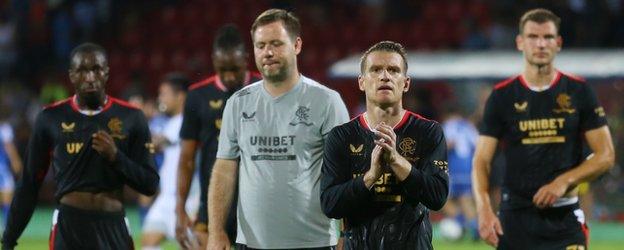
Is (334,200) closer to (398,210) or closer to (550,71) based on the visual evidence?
(398,210)

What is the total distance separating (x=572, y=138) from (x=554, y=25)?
2.43ft

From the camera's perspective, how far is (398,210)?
19.9 ft

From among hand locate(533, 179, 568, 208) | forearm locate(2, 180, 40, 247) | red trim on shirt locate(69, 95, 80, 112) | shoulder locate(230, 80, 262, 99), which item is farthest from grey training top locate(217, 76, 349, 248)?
hand locate(533, 179, 568, 208)

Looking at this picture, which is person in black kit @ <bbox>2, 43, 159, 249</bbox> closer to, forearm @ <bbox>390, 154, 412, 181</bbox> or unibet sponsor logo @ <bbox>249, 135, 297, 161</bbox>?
unibet sponsor logo @ <bbox>249, 135, 297, 161</bbox>

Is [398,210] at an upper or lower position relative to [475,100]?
lower

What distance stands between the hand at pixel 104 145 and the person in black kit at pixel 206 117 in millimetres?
1326

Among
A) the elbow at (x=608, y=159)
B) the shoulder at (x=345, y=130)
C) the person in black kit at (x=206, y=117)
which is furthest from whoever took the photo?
the person in black kit at (x=206, y=117)

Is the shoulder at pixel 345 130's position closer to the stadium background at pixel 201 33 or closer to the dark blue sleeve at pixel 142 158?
the dark blue sleeve at pixel 142 158

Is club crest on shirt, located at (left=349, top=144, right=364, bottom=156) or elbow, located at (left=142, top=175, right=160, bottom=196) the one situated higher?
club crest on shirt, located at (left=349, top=144, right=364, bottom=156)

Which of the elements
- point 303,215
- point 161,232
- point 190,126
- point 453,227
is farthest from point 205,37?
point 303,215

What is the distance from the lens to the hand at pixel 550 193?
7727 millimetres

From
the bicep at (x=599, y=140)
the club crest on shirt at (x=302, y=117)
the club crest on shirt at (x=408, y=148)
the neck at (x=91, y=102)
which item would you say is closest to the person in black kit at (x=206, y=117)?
the neck at (x=91, y=102)

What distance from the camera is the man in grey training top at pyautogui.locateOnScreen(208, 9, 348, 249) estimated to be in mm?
6590

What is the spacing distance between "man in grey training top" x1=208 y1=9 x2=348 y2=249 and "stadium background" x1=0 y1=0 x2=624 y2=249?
1363 cm
